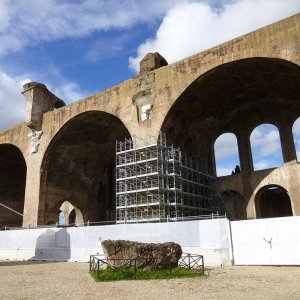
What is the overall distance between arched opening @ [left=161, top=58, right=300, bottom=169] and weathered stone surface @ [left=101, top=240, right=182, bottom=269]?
7460 mm

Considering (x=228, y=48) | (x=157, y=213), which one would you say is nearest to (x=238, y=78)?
(x=228, y=48)

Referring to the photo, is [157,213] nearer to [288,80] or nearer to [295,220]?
A: [295,220]

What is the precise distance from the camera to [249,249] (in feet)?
36.7

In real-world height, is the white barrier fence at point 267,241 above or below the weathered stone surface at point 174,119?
below

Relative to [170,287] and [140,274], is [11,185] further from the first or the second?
[170,287]

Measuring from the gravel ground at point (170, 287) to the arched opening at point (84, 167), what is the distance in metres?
12.1

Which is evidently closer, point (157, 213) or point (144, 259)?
point (144, 259)

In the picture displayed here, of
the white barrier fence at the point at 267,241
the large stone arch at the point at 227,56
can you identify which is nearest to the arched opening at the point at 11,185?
the large stone arch at the point at 227,56

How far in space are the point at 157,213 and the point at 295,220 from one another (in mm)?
6021

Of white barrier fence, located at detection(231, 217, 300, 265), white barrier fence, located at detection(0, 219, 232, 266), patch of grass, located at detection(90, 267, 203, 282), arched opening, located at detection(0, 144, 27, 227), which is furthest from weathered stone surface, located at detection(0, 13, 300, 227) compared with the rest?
patch of grass, located at detection(90, 267, 203, 282)

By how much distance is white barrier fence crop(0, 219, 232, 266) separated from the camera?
11.6m

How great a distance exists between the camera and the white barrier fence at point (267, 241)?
1057 cm

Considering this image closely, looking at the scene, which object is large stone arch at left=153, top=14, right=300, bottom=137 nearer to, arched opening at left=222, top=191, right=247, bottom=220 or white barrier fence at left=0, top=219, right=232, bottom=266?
white barrier fence at left=0, top=219, right=232, bottom=266

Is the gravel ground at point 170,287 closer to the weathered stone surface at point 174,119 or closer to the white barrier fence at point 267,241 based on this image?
the white barrier fence at point 267,241
